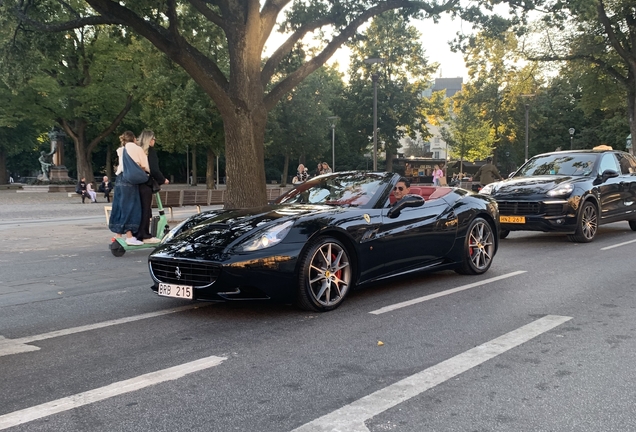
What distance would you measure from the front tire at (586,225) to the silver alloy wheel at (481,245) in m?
3.82

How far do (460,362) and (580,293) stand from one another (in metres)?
3.11

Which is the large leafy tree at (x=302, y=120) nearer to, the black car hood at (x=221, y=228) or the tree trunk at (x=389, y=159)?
the tree trunk at (x=389, y=159)

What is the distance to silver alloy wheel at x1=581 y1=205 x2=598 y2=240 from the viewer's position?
11108 mm

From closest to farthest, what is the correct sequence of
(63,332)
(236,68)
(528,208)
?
(63,332), (528,208), (236,68)

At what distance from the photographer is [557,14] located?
1631 centimetres

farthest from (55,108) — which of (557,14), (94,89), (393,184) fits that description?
(393,184)

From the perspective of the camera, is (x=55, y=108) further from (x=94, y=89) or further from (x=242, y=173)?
(x=242, y=173)

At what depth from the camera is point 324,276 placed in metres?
5.62

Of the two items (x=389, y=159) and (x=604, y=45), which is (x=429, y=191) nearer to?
(x=604, y=45)

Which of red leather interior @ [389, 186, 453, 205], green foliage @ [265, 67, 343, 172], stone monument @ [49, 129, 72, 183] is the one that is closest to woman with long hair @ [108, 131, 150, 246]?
red leather interior @ [389, 186, 453, 205]

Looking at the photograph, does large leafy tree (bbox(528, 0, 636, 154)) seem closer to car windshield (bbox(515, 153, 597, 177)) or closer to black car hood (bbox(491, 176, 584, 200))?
car windshield (bbox(515, 153, 597, 177))

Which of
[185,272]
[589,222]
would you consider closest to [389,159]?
[589,222]

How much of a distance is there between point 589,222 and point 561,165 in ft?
4.72

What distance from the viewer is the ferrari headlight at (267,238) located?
5.27 metres
